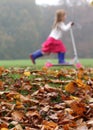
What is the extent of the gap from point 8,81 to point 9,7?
39.7 meters

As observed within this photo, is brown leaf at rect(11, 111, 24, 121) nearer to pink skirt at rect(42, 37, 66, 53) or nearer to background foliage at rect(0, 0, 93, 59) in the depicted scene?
pink skirt at rect(42, 37, 66, 53)

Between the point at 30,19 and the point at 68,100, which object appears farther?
the point at 30,19

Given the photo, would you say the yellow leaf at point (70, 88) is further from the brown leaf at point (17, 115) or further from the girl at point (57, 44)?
the girl at point (57, 44)

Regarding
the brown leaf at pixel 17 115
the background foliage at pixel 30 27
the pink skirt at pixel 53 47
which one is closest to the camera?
the brown leaf at pixel 17 115

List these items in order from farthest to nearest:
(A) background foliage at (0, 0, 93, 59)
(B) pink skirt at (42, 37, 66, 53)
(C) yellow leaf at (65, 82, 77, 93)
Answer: (A) background foliage at (0, 0, 93, 59) → (B) pink skirt at (42, 37, 66, 53) → (C) yellow leaf at (65, 82, 77, 93)

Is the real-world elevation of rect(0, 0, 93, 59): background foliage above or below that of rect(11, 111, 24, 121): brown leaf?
above

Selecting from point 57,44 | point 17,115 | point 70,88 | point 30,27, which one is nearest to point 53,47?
point 57,44

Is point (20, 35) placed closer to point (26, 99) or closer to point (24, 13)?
point (24, 13)

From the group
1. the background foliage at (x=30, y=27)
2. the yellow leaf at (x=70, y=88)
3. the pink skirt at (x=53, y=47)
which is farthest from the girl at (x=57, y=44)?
the background foliage at (x=30, y=27)

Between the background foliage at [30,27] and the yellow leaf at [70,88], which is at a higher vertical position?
the background foliage at [30,27]

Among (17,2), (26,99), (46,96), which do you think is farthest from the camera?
(17,2)

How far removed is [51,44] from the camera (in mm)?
9484

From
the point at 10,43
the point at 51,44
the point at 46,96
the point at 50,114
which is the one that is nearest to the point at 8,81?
the point at 46,96

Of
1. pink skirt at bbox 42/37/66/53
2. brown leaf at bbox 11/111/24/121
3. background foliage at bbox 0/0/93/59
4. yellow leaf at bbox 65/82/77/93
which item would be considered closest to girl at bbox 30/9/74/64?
pink skirt at bbox 42/37/66/53
